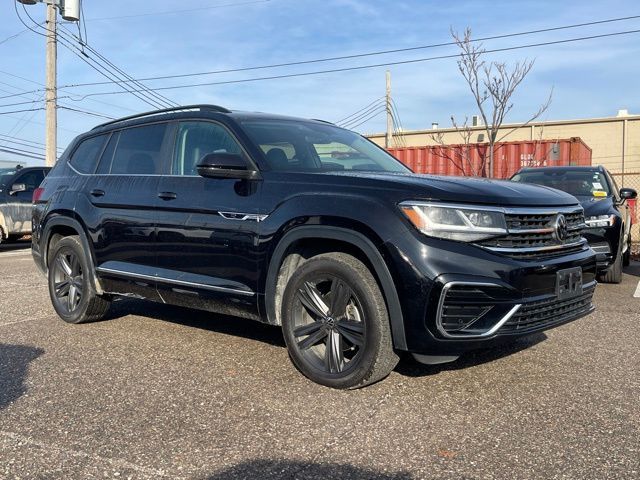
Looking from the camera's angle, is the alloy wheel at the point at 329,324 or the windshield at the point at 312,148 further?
the windshield at the point at 312,148

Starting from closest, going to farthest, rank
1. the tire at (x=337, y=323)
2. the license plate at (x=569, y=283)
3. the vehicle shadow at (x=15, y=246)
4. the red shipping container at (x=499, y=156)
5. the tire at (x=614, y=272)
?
the tire at (x=337, y=323) → the license plate at (x=569, y=283) → the tire at (x=614, y=272) → the vehicle shadow at (x=15, y=246) → the red shipping container at (x=499, y=156)

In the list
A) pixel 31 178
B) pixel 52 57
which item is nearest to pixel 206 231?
pixel 31 178

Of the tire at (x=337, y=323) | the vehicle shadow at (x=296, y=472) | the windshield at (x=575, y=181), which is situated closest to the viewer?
the vehicle shadow at (x=296, y=472)

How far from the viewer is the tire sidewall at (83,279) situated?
18.1ft

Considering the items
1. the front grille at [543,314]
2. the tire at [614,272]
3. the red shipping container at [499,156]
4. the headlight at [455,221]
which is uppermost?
the red shipping container at [499,156]

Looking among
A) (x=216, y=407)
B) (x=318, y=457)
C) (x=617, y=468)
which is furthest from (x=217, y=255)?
(x=617, y=468)

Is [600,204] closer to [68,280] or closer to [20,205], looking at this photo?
[68,280]

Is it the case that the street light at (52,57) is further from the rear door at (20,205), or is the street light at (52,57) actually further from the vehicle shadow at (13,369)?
the vehicle shadow at (13,369)

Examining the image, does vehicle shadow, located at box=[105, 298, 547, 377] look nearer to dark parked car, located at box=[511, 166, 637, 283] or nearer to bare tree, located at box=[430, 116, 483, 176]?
dark parked car, located at box=[511, 166, 637, 283]

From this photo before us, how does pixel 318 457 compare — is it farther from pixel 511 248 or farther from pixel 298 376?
pixel 511 248

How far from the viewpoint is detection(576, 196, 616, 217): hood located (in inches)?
308

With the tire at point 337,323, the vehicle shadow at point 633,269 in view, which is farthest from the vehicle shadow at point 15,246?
the vehicle shadow at point 633,269

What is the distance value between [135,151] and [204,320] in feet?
5.42

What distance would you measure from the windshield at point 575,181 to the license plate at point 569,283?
514cm
